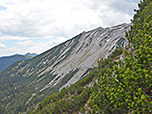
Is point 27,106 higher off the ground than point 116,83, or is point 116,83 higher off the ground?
point 116,83

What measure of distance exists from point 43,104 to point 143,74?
109m

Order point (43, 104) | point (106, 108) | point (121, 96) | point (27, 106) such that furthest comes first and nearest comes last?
point (27, 106) < point (43, 104) < point (106, 108) < point (121, 96)

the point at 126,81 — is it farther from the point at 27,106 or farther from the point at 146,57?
the point at 27,106

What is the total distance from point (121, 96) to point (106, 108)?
7192 millimetres

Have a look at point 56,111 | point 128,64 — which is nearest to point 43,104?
point 56,111

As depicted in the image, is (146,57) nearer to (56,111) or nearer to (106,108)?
(106,108)

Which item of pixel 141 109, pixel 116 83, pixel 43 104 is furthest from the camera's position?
pixel 43 104

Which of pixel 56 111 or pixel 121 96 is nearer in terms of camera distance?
pixel 121 96

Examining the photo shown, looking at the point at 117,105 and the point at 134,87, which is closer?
the point at 134,87

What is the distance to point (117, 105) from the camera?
2167 cm

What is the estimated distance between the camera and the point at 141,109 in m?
17.2

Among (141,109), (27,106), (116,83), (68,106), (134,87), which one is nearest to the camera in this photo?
(141,109)

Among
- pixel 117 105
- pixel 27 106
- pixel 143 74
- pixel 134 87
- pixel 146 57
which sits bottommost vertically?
pixel 27 106

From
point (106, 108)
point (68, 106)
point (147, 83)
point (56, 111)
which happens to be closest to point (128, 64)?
point (147, 83)
